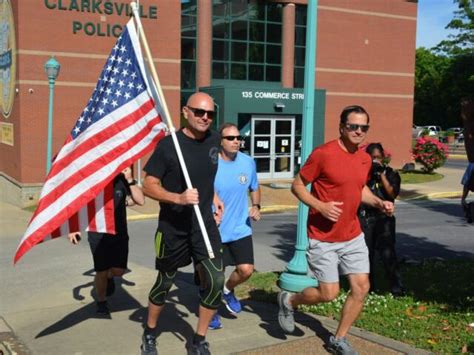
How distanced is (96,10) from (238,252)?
15769 mm

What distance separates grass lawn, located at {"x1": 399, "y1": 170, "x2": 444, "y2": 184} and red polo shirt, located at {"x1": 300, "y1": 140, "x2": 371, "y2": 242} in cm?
1967

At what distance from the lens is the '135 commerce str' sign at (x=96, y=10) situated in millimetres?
18938

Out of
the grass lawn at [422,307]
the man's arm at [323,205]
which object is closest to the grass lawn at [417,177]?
the grass lawn at [422,307]

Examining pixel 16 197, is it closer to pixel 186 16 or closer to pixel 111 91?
pixel 186 16

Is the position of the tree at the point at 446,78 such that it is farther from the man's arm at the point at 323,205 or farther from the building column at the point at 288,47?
the man's arm at the point at 323,205

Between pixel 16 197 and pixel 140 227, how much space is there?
7661 mm

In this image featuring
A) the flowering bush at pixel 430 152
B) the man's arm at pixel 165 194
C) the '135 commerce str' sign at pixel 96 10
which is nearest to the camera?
the man's arm at pixel 165 194

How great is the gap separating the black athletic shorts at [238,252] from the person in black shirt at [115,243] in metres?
0.97

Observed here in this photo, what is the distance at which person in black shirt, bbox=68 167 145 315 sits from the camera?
5785 millimetres

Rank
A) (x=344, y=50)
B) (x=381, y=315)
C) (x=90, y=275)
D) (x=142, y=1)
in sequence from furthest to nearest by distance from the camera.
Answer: (x=344, y=50)
(x=142, y=1)
(x=90, y=275)
(x=381, y=315)

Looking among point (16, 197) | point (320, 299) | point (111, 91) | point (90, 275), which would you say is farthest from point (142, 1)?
point (320, 299)

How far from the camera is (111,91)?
5.09 metres

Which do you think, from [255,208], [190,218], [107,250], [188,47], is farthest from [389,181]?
[188,47]

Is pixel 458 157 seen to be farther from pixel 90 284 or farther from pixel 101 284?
pixel 101 284
